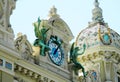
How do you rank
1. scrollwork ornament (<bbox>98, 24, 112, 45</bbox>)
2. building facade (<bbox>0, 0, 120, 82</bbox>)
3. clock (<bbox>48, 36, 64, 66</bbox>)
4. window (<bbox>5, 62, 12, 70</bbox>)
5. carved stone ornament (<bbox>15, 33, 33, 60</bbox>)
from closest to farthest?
window (<bbox>5, 62, 12, 70</bbox>)
building facade (<bbox>0, 0, 120, 82</bbox>)
carved stone ornament (<bbox>15, 33, 33, 60</bbox>)
clock (<bbox>48, 36, 64, 66</bbox>)
scrollwork ornament (<bbox>98, 24, 112, 45</bbox>)

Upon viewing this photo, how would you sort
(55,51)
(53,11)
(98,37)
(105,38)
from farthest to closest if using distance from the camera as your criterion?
(98,37) < (105,38) < (53,11) < (55,51)

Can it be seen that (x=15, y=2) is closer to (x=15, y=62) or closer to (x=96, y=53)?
(x=15, y=62)

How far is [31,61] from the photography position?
2800 centimetres

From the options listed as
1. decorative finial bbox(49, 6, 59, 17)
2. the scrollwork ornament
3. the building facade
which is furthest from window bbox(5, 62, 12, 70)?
the scrollwork ornament

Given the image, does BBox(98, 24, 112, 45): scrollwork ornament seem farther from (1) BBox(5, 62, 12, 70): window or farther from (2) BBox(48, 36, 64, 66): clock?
(1) BBox(5, 62, 12, 70): window

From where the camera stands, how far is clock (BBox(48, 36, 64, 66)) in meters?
30.2

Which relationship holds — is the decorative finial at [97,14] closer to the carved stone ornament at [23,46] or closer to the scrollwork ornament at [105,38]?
the scrollwork ornament at [105,38]

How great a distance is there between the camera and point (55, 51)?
3055 centimetres

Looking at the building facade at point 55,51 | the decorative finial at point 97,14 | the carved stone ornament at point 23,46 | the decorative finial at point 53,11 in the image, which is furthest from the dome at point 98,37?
the carved stone ornament at point 23,46

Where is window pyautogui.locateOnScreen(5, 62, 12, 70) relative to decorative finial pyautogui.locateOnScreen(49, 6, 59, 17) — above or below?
below

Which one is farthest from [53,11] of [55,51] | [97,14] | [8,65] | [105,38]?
[97,14]

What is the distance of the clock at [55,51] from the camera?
1187 inches

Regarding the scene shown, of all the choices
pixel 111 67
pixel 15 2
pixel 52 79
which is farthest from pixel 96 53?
pixel 15 2

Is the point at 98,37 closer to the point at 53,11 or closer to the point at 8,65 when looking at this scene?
the point at 53,11
